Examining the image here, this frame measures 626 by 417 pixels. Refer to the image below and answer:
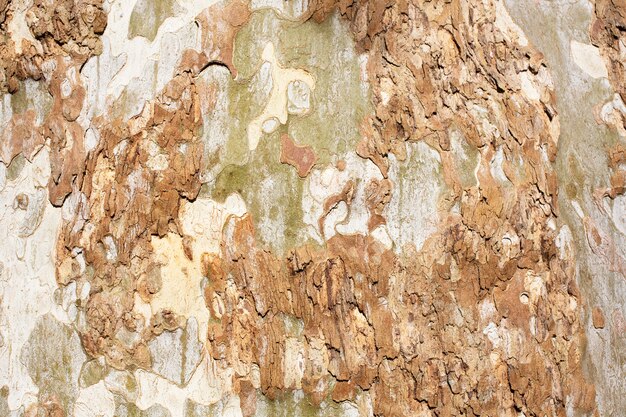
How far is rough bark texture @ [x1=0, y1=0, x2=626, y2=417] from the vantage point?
2.11 metres

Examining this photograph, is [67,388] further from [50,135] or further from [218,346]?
[50,135]

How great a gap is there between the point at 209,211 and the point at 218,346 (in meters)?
0.32

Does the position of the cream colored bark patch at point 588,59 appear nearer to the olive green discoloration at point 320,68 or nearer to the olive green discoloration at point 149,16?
the olive green discoloration at point 320,68

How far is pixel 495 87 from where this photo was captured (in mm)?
2277

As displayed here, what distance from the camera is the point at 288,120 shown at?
2.21 m

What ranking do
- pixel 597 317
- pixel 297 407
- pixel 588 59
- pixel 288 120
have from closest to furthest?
1. pixel 297 407
2. pixel 288 120
3. pixel 597 317
4. pixel 588 59

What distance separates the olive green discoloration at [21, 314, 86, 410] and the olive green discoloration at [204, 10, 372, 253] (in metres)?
0.54

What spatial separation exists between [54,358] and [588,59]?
1.68 m

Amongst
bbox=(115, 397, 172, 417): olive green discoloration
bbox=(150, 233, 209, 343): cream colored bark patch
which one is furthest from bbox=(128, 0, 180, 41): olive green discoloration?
bbox=(115, 397, 172, 417): olive green discoloration

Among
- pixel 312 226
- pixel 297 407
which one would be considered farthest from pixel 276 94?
pixel 297 407

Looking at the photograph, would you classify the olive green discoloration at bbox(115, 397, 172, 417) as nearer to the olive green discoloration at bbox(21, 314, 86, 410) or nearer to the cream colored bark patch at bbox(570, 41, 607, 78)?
the olive green discoloration at bbox(21, 314, 86, 410)

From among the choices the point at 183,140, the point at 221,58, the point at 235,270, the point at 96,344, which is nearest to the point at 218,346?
the point at 235,270

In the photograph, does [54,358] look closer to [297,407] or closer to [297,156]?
Answer: [297,407]

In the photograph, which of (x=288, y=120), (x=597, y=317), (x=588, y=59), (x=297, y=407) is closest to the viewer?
(x=297, y=407)
